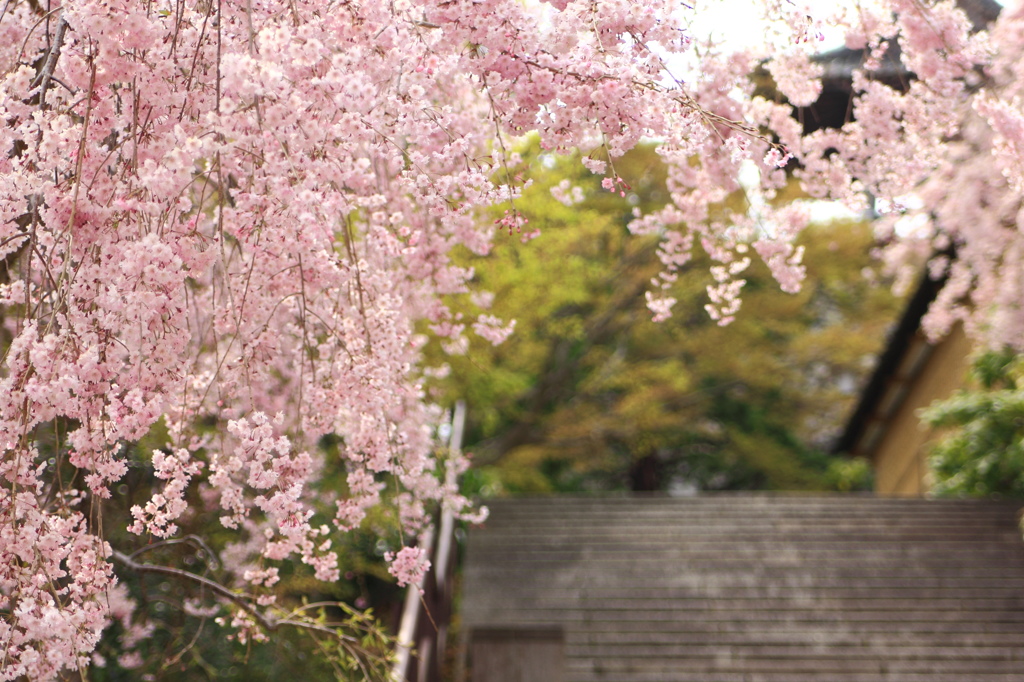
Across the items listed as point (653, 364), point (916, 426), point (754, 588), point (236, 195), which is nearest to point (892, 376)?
point (916, 426)

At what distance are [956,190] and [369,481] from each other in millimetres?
5851

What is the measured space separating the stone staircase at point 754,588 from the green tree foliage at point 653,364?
2.68 m

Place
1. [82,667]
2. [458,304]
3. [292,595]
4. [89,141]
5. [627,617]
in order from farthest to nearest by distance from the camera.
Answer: [458,304]
[627,617]
[292,595]
[89,141]
[82,667]

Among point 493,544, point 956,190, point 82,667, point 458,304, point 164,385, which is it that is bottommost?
point 82,667

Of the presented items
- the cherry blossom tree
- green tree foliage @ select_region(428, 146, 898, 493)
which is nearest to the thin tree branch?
the cherry blossom tree

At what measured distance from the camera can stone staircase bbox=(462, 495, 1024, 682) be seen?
515cm

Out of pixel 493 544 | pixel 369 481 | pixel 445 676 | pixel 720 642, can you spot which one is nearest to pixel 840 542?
pixel 720 642

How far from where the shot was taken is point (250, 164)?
2211mm

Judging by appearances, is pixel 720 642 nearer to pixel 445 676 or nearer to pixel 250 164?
pixel 445 676

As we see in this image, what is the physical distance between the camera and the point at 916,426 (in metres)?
10.2

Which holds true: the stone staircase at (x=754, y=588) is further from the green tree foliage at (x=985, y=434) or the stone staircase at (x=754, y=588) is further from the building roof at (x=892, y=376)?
the building roof at (x=892, y=376)

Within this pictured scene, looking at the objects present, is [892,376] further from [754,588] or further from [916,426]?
[754,588]

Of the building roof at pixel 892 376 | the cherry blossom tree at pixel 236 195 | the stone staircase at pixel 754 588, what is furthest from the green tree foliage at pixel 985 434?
the cherry blossom tree at pixel 236 195

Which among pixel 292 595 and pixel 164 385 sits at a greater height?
pixel 292 595
